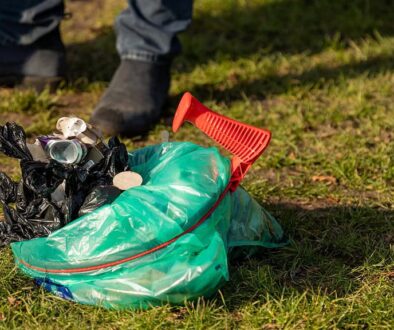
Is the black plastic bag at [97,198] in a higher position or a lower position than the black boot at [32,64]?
higher

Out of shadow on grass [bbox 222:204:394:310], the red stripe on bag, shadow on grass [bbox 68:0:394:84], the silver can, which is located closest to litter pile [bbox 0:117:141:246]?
the silver can

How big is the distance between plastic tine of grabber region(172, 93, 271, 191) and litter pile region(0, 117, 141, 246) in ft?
0.72

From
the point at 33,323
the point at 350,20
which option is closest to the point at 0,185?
the point at 33,323

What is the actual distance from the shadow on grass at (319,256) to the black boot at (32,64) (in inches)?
61.4

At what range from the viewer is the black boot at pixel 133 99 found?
3469 millimetres

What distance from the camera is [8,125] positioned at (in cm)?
223

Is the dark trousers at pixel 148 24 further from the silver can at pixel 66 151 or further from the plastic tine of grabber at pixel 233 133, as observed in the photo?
the silver can at pixel 66 151

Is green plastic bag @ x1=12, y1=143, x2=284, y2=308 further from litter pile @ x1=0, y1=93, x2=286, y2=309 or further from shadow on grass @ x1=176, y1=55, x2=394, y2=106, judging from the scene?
shadow on grass @ x1=176, y1=55, x2=394, y2=106

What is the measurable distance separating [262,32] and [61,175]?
2793 millimetres

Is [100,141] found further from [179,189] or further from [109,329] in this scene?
[109,329]

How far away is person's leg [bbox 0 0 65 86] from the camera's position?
3.89 metres

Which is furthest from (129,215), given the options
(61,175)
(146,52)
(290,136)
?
(146,52)

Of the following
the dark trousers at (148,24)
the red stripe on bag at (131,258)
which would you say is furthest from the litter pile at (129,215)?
the dark trousers at (148,24)

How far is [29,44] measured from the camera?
3936 millimetres
